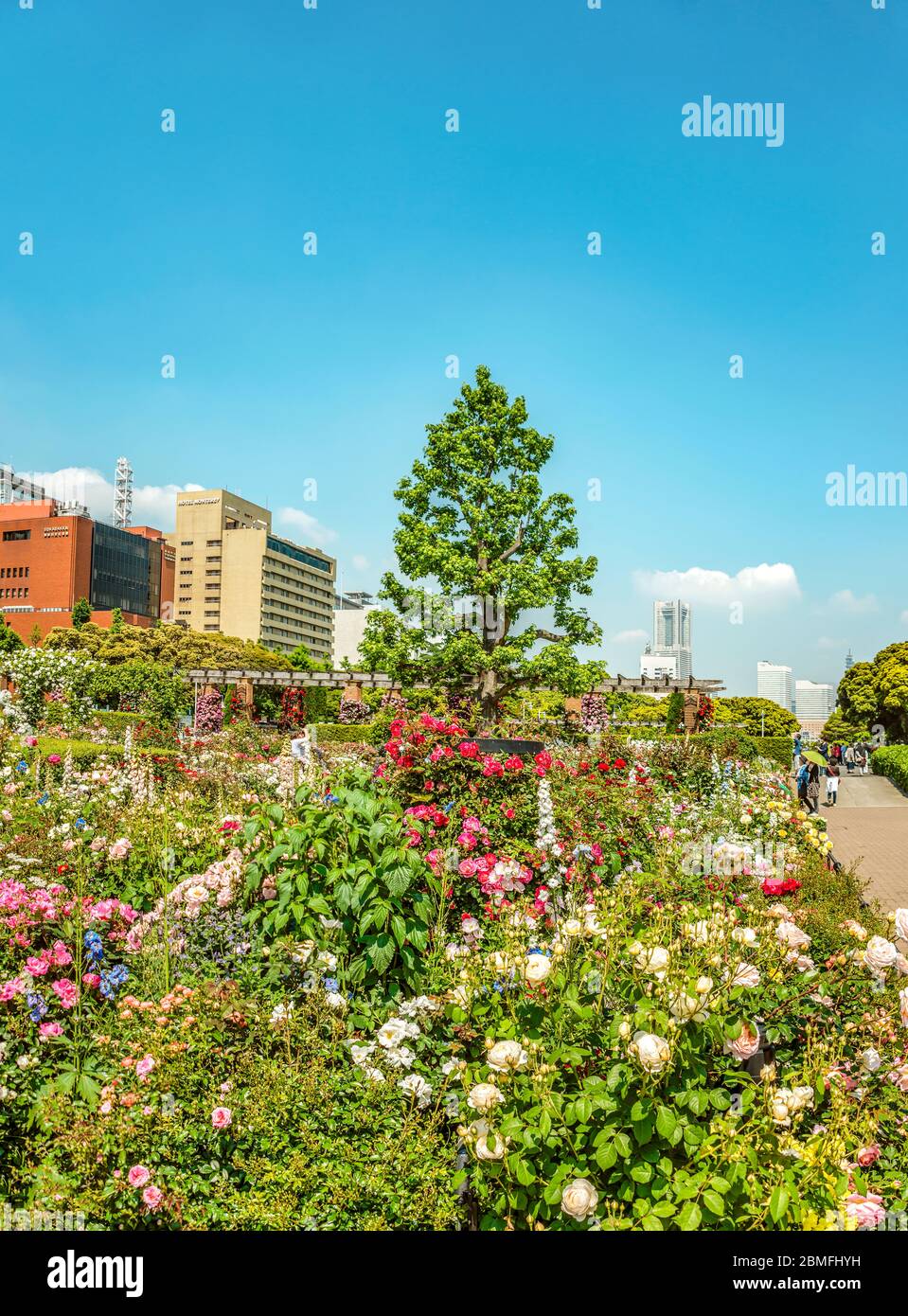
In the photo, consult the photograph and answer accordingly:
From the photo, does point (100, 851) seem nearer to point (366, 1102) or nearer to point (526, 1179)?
point (366, 1102)

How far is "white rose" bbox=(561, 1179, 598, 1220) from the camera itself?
2.00 meters

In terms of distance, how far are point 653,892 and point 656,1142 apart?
2285 mm

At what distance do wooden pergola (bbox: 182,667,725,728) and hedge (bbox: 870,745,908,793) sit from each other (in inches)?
257

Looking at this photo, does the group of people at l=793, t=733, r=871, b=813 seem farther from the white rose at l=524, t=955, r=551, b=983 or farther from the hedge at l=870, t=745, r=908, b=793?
the white rose at l=524, t=955, r=551, b=983

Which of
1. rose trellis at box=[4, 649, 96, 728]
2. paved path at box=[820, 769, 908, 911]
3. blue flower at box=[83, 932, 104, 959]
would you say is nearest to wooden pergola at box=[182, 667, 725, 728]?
paved path at box=[820, 769, 908, 911]

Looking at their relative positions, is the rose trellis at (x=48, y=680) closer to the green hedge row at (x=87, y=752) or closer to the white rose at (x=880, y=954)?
the green hedge row at (x=87, y=752)

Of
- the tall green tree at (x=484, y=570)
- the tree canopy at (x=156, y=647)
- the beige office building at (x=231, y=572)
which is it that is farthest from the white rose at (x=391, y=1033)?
A: the beige office building at (x=231, y=572)

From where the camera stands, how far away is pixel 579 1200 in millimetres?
2010

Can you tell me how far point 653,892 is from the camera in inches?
176

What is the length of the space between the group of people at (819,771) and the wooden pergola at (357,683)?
3353 mm

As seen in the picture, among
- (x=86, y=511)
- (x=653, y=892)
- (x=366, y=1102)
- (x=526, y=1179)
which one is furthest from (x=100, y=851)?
(x=86, y=511)

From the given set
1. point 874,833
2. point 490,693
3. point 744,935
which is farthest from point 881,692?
point 744,935

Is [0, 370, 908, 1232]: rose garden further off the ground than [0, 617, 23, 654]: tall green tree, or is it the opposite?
[0, 617, 23, 654]: tall green tree

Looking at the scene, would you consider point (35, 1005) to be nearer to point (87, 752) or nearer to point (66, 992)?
point (66, 992)
